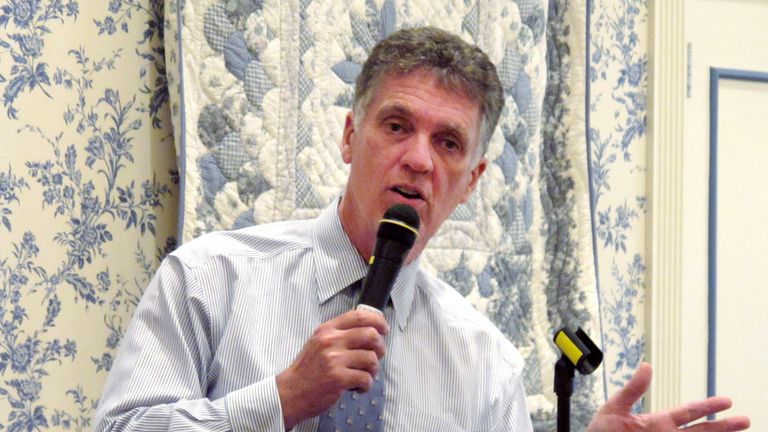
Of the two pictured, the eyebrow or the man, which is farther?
the eyebrow

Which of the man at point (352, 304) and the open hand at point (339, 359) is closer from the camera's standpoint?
the open hand at point (339, 359)

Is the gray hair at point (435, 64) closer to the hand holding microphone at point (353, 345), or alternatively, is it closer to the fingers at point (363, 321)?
the hand holding microphone at point (353, 345)

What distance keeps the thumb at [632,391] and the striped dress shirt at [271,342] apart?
20 centimetres

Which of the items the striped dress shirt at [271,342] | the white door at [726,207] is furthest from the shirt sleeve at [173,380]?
the white door at [726,207]

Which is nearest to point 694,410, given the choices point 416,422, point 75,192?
point 416,422

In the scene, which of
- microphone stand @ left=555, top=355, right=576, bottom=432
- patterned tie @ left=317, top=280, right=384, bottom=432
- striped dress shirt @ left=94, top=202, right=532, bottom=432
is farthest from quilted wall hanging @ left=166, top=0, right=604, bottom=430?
microphone stand @ left=555, top=355, right=576, bottom=432

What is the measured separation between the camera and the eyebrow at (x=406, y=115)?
149 cm

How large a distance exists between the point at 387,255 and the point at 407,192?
280 mm

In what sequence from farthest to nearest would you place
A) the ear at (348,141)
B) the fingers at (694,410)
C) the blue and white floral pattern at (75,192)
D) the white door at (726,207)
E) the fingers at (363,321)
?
the white door at (726,207)
the blue and white floral pattern at (75,192)
the ear at (348,141)
the fingers at (694,410)
the fingers at (363,321)

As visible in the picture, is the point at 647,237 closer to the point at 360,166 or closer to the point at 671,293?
the point at 671,293

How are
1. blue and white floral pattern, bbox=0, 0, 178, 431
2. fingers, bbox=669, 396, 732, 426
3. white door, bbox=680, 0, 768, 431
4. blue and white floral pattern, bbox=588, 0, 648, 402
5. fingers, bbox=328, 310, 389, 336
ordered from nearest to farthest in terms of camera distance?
1. fingers, bbox=328, 310, 389, 336
2. fingers, bbox=669, 396, 732, 426
3. blue and white floral pattern, bbox=0, 0, 178, 431
4. blue and white floral pattern, bbox=588, 0, 648, 402
5. white door, bbox=680, 0, 768, 431

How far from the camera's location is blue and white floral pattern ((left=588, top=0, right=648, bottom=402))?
2.49 meters

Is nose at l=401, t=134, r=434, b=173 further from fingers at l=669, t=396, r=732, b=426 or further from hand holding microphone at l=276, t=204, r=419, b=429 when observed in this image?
fingers at l=669, t=396, r=732, b=426

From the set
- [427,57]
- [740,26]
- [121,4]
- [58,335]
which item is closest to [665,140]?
[740,26]
